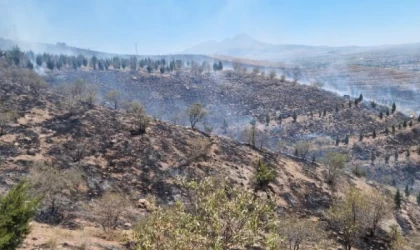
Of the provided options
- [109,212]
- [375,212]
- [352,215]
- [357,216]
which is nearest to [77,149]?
[109,212]

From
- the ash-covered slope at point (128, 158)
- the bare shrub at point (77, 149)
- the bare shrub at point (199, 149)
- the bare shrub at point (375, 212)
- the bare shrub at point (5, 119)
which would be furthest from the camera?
the bare shrub at point (199, 149)

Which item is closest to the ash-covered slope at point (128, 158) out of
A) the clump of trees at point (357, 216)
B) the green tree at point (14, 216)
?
the clump of trees at point (357, 216)

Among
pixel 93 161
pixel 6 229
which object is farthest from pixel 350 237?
pixel 6 229

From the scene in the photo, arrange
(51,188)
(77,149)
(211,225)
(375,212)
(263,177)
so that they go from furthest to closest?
(263,177) < (77,149) < (375,212) < (51,188) < (211,225)

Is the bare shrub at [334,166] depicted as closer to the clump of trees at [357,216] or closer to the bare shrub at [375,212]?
the clump of trees at [357,216]

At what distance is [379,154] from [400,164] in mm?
7488

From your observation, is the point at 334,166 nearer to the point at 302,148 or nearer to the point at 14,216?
the point at 302,148

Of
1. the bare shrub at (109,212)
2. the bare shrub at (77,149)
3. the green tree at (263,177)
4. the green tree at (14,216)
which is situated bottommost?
the green tree at (263,177)

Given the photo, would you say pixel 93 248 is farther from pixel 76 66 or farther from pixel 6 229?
pixel 76 66

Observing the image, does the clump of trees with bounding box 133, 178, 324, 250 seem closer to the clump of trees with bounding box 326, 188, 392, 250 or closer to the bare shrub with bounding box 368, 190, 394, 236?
A: the clump of trees with bounding box 326, 188, 392, 250

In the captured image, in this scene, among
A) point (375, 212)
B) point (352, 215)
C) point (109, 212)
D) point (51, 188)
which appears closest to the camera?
point (109, 212)

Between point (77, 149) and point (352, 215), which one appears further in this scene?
point (77, 149)

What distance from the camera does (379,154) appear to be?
103 meters

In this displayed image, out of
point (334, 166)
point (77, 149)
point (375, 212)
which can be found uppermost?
point (77, 149)
